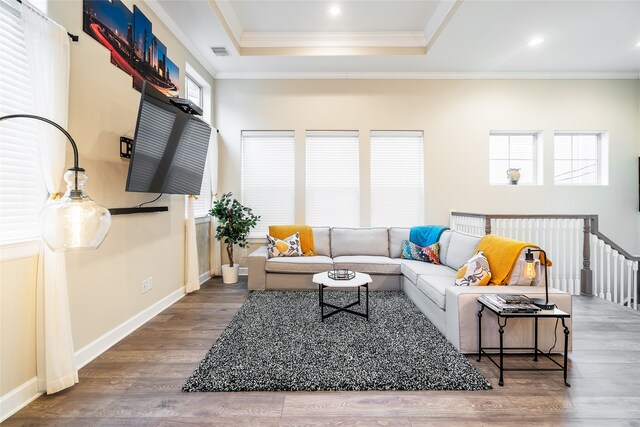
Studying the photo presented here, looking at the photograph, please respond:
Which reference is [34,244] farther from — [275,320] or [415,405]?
[415,405]

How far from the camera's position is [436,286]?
107 inches

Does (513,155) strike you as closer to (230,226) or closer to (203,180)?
(230,226)

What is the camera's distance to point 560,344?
2.26 m

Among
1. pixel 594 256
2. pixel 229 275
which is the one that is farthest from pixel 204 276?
pixel 594 256

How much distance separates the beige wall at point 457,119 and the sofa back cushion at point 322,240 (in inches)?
27.0

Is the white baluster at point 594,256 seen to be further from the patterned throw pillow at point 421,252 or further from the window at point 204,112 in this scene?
the window at point 204,112

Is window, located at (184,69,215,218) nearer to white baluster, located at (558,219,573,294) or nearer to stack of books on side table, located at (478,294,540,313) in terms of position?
stack of books on side table, located at (478,294,540,313)

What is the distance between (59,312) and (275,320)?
5.49 ft

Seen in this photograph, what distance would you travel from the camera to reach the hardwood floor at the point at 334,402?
1.60 metres

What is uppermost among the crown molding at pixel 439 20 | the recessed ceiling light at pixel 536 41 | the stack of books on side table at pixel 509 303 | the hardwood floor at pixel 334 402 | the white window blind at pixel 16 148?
the crown molding at pixel 439 20

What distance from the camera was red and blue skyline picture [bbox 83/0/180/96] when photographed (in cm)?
229

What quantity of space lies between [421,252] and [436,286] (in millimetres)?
1279

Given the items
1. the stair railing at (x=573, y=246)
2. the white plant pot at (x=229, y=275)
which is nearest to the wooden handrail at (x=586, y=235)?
the stair railing at (x=573, y=246)

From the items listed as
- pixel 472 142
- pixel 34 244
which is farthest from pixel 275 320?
pixel 472 142
